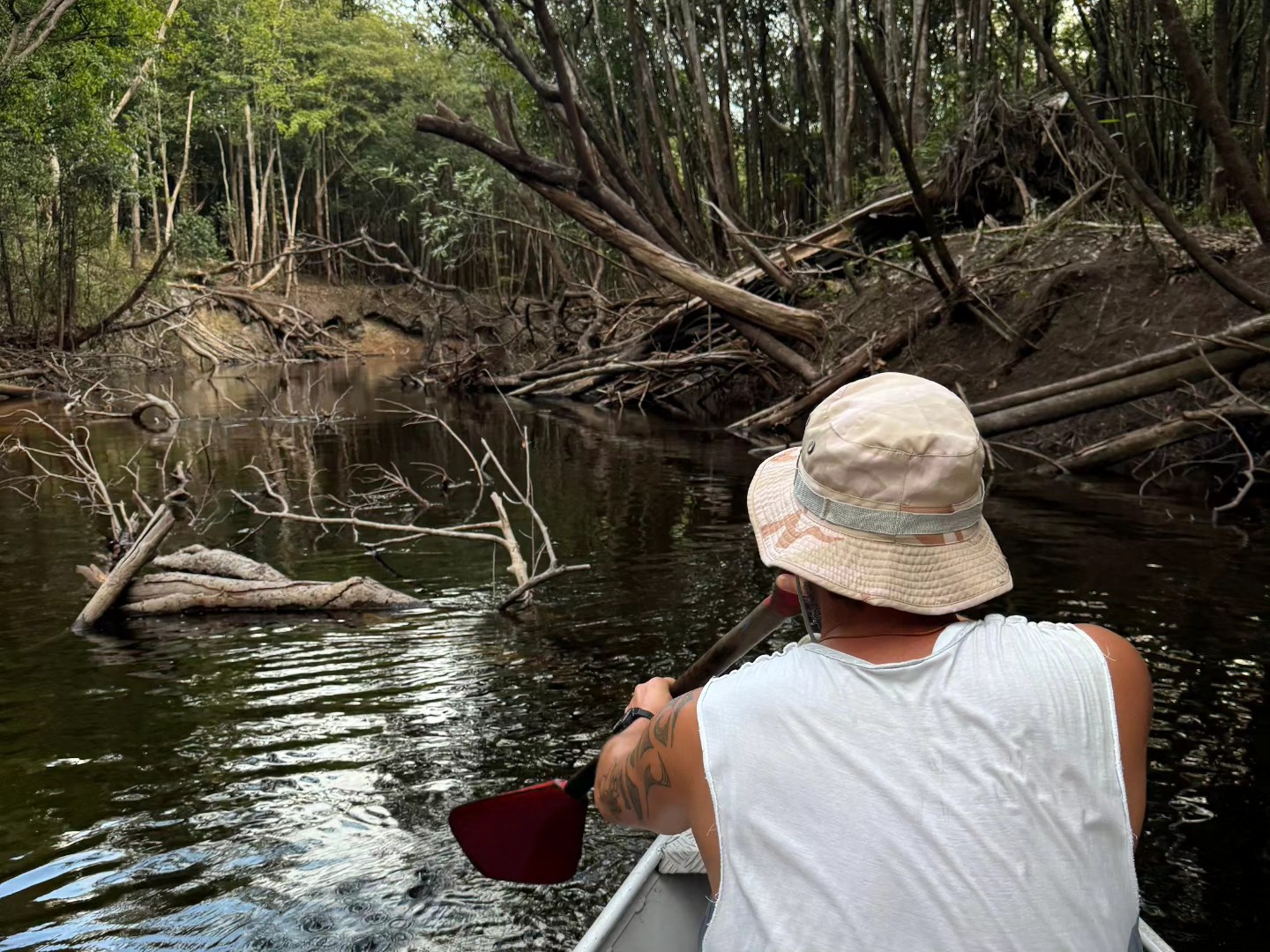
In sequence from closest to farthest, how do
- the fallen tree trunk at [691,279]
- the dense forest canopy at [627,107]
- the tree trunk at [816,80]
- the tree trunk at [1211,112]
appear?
the tree trunk at [1211,112] → the dense forest canopy at [627,107] → the fallen tree trunk at [691,279] → the tree trunk at [816,80]

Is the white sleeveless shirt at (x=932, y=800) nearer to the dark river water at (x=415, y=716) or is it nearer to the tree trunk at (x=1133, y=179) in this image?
the dark river water at (x=415, y=716)

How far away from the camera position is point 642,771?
1.62 metres

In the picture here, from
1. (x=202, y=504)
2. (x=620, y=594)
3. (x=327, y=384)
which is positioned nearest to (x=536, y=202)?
(x=327, y=384)

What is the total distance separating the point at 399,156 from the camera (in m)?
39.5

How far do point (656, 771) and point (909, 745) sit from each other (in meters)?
0.41

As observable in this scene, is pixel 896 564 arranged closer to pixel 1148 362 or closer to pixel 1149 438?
pixel 1148 362

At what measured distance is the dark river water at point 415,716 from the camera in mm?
3217

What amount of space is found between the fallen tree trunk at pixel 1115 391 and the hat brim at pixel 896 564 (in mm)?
6794

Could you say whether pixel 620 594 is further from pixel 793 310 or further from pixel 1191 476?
pixel 793 310

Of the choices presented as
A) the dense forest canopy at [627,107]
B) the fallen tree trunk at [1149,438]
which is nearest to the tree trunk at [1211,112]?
the dense forest canopy at [627,107]

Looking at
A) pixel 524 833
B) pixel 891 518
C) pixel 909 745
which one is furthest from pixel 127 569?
pixel 909 745

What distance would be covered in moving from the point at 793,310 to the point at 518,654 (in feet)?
25.3

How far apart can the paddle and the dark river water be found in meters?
0.35

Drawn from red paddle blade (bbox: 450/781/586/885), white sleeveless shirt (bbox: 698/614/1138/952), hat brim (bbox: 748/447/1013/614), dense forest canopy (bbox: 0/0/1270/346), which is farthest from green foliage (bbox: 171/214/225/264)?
white sleeveless shirt (bbox: 698/614/1138/952)
